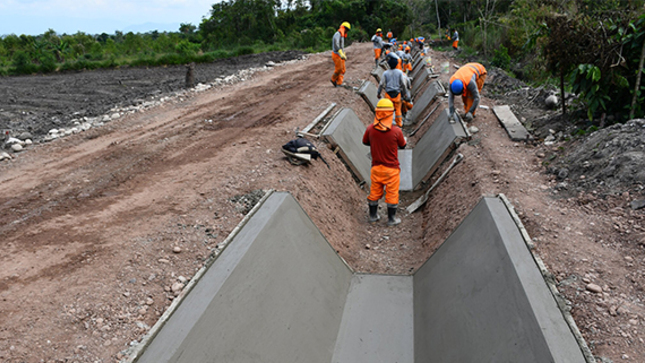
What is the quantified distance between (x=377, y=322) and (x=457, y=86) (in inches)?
182

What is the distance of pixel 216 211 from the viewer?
15.5 ft

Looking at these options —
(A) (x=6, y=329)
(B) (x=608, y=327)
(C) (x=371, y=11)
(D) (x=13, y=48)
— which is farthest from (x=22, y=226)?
(C) (x=371, y=11)

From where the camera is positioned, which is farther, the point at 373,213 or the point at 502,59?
the point at 502,59

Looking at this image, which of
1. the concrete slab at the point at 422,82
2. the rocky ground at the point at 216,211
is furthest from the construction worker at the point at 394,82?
the concrete slab at the point at 422,82

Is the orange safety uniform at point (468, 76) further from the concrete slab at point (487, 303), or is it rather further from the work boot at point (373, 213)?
the concrete slab at point (487, 303)

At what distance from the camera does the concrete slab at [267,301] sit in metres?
2.86

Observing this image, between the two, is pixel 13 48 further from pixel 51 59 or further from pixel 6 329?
pixel 6 329

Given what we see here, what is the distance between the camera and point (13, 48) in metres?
28.4

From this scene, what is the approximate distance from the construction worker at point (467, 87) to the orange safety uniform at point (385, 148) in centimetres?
231

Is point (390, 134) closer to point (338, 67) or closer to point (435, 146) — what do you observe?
point (435, 146)

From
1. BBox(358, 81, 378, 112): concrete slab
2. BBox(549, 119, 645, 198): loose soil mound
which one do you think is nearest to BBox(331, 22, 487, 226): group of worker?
BBox(549, 119, 645, 198): loose soil mound

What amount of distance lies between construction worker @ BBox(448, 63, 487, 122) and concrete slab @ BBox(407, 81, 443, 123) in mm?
2472

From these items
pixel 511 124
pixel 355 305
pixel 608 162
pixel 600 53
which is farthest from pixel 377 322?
pixel 600 53

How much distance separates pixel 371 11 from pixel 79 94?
3003cm
